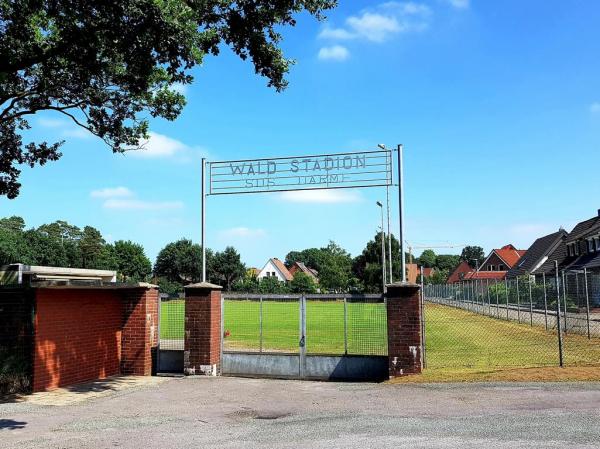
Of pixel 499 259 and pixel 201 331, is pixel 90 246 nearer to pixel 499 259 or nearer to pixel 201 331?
pixel 499 259

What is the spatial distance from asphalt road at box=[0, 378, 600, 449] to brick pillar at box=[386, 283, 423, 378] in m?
0.90

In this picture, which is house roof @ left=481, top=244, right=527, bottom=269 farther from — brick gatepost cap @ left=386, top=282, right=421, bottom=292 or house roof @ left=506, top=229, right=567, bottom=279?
brick gatepost cap @ left=386, top=282, right=421, bottom=292

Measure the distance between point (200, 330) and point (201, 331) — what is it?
3 centimetres

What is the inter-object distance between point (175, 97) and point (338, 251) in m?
126

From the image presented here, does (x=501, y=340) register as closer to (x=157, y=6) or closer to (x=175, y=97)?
(x=175, y=97)

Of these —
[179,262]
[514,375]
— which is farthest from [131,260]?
[514,375]

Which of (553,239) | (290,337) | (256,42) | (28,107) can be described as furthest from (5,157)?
(553,239)

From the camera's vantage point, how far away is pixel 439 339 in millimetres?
21391

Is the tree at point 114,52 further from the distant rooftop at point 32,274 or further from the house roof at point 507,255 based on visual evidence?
the house roof at point 507,255

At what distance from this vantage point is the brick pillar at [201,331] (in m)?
13.6

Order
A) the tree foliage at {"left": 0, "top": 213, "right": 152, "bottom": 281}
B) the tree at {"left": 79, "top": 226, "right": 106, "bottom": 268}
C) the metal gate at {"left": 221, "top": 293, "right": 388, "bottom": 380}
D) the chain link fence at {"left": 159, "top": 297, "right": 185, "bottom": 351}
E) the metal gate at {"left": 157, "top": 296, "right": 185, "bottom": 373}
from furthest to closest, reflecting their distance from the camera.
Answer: the tree at {"left": 79, "top": 226, "right": 106, "bottom": 268} < the tree foliage at {"left": 0, "top": 213, "right": 152, "bottom": 281} < the chain link fence at {"left": 159, "top": 297, "right": 185, "bottom": 351} < the metal gate at {"left": 157, "top": 296, "right": 185, "bottom": 373} < the metal gate at {"left": 221, "top": 293, "right": 388, "bottom": 380}

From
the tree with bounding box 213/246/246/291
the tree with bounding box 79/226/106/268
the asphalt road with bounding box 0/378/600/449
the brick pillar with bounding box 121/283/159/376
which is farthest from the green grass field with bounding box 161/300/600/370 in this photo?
the tree with bounding box 79/226/106/268

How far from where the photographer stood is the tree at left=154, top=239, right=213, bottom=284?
3895 inches

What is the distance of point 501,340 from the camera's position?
19812 mm
